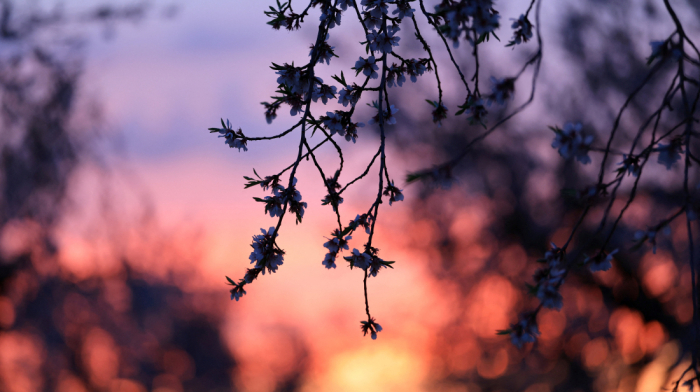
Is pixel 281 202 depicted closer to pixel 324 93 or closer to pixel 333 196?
pixel 333 196

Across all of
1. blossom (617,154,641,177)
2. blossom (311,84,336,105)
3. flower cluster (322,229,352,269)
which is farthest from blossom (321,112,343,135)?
blossom (617,154,641,177)

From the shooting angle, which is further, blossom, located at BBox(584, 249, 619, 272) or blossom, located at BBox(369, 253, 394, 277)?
blossom, located at BBox(369, 253, 394, 277)

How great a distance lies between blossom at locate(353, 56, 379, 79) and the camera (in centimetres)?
241

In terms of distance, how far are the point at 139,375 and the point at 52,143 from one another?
844 centimetres

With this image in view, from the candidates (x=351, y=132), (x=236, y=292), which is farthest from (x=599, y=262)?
(x=236, y=292)

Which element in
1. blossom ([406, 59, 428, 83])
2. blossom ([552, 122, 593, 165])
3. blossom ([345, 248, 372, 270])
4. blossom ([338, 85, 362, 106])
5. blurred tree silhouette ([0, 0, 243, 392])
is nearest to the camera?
blossom ([552, 122, 593, 165])

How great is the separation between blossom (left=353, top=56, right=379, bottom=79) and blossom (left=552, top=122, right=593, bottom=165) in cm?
Answer: 104

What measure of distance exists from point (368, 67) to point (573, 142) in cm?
115

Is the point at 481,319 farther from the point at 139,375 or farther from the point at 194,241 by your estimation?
the point at 139,375

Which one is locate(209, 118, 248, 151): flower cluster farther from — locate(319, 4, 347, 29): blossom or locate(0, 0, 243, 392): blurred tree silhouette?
locate(0, 0, 243, 392): blurred tree silhouette

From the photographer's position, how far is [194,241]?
16.0m

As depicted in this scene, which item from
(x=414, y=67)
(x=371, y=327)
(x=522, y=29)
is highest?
(x=414, y=67)

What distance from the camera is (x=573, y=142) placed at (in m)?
1.66

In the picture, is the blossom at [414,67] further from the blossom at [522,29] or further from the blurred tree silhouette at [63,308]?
the blurred tree silhouette at [63,308]
